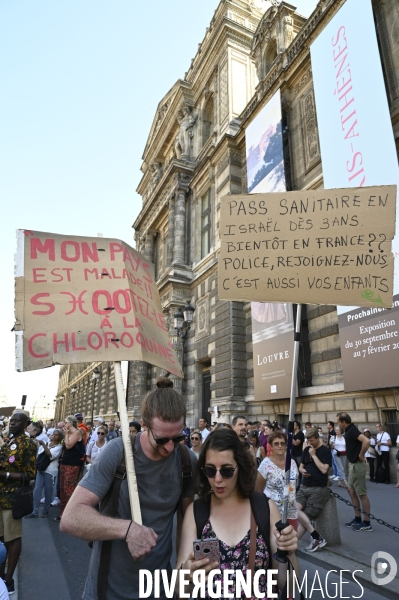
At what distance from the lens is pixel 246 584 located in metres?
1.86

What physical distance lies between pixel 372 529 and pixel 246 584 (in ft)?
18.2

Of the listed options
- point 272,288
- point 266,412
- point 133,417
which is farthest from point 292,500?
point 133,417

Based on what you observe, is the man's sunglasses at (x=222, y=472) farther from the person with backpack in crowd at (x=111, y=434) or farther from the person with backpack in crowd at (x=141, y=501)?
the person with backpack in crowd at (x=111, y=434)

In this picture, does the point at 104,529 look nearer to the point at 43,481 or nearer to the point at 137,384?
the point at 43,481

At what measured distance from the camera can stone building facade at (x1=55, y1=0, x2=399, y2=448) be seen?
12430 mm

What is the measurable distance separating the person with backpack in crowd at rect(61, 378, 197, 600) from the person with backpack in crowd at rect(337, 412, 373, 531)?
5183 mm

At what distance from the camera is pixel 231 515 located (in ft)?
6.56

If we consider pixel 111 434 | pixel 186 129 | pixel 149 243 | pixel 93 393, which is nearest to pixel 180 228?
pixel 149 243

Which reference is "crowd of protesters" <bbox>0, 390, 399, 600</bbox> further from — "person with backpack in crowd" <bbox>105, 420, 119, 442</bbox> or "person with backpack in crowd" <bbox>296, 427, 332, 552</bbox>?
"person with backpack in crowd" <bbox>105, 420, 119, 442</bbox>

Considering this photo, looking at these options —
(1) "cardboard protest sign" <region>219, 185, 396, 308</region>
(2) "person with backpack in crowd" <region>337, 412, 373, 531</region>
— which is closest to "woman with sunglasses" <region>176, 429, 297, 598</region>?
(1) "cardboard protest sign" <region>219, 185, 396, 308</region>

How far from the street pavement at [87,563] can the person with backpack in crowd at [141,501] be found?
292cm

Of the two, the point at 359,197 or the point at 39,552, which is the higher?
the point at 359,197

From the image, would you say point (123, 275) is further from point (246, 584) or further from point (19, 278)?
point (246, 584)

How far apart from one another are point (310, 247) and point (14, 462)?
3.71 meters
